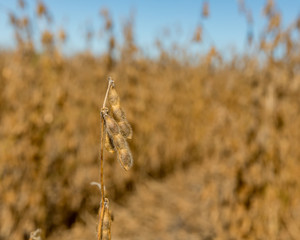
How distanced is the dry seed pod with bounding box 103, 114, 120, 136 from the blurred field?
65.2 inches

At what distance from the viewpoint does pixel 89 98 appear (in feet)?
14.3

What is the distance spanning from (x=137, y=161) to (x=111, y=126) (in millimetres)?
3198

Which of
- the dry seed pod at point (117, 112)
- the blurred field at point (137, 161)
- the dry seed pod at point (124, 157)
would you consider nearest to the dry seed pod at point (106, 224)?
the dry seed pod at point (124, 157)

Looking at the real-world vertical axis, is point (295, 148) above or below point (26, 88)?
below

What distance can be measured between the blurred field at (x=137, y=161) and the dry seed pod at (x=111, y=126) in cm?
166

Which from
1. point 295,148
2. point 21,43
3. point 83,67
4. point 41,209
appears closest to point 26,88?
point 21,43

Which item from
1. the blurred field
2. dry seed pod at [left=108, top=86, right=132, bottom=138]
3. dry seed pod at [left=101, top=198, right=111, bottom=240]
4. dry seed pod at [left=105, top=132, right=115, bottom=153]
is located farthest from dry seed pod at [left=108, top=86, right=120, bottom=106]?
the blurred field

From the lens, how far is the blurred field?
2.57 m

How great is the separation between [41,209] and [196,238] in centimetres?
135

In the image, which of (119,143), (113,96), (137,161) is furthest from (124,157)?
(137,161)

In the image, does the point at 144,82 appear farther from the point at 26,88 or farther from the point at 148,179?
the point at 26,88

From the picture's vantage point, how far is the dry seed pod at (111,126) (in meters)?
0.87

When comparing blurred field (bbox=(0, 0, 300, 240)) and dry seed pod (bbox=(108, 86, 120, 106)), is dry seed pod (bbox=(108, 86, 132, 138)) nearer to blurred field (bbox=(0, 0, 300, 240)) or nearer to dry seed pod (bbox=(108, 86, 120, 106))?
dry seed pod (bbox=(108, 86, 120, 106))

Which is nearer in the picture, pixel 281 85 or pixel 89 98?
pixel 281 85
